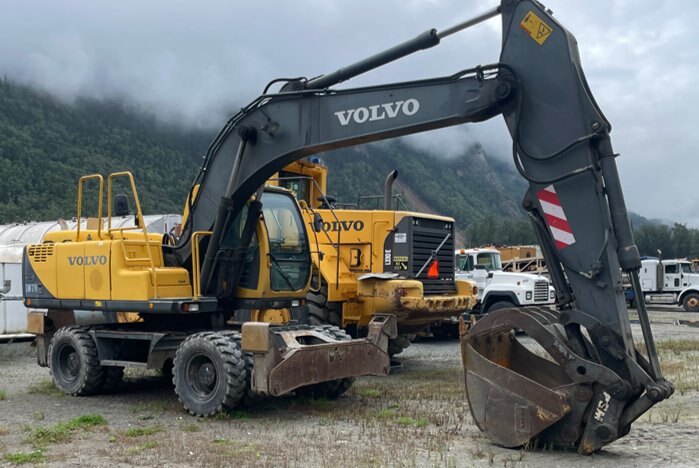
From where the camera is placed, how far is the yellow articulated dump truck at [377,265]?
1150 centimetres

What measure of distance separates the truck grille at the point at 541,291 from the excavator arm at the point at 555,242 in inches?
458

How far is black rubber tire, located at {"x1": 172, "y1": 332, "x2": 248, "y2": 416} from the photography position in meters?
8.32

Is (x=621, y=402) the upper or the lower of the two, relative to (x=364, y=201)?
lower

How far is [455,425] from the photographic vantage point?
7848mm

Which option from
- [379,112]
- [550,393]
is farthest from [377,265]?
[550,393]

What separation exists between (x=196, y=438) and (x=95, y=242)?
3493 mm

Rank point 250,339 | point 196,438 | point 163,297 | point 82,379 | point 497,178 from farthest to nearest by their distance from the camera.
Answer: point 497,178, point 82,379, point 163,297, point 250,339, point 196,438

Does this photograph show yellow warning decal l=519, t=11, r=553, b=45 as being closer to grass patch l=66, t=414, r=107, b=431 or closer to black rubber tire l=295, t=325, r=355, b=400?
black rubber tire l=295, t=325, r=355, b=400

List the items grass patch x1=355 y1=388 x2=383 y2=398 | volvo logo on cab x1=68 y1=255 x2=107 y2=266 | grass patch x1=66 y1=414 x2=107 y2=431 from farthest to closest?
grass patch x1=355 y1=388 x2=383 y2=398 < volvo logo on cab x1=68 y1=255 x2=107 y2=266 < grass patch x1=66 y1=414 x2=107 y2=431

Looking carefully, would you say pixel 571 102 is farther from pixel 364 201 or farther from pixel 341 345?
pixel 364 201

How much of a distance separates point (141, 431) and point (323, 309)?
14.1 ft

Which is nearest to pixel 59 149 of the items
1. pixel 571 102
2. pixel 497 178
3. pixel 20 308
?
pixel 20 308

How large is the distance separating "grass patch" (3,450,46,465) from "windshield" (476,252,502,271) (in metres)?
15.1

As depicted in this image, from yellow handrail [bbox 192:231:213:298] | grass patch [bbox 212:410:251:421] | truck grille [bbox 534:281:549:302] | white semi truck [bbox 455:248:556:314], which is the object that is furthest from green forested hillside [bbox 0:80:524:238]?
grass patch [bbox 212:410:251:421]
